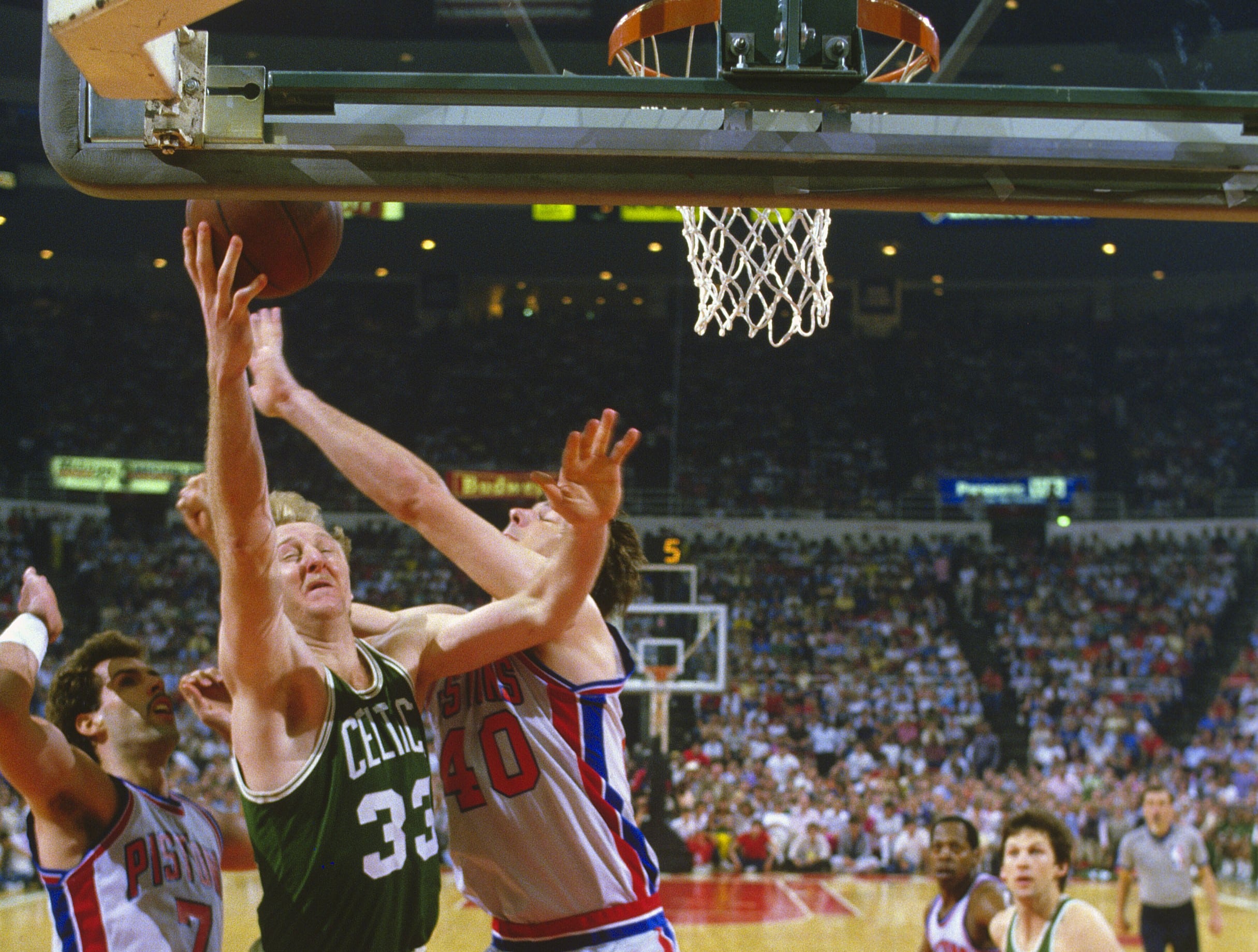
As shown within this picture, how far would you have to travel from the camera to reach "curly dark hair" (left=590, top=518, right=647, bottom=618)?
11.1 feet

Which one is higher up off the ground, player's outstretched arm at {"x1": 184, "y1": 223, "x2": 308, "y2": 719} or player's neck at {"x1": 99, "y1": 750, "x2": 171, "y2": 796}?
player's outstretched arm at {"x1": 184, "y1": 223, "x2": 308, "y2": 719}

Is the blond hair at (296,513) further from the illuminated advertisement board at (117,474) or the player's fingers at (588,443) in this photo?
the illuminated advertisement board at (117,474)

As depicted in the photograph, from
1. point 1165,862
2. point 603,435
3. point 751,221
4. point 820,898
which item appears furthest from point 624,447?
point 820,898

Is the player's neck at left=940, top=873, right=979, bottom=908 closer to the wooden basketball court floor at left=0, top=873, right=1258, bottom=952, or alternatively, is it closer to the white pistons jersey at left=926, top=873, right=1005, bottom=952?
the white pistons jersey at left=926, top=873, right=1005, bottom=952

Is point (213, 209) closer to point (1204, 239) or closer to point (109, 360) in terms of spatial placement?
point (109, 360)

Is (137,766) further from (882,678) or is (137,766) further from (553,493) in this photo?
(882,678)

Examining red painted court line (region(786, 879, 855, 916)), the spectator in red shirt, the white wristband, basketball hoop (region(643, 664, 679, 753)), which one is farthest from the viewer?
basketball hoop (region(643, 664, 679, 753))

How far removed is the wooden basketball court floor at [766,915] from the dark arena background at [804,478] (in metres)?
0.12

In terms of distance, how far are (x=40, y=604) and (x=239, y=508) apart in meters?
1.28

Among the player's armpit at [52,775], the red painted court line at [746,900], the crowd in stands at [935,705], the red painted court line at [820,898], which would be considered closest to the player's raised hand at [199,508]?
the player's armpit at [52,775]

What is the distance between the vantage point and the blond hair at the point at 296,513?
281cm

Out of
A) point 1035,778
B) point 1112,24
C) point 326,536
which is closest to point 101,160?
point 326,536

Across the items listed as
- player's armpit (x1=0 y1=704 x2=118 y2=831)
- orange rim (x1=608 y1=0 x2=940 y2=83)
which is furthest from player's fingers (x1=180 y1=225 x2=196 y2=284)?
player's armpit (x1=0 y1=704 x2=118 y2=831)

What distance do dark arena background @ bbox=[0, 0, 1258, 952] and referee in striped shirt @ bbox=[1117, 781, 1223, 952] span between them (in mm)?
3131
